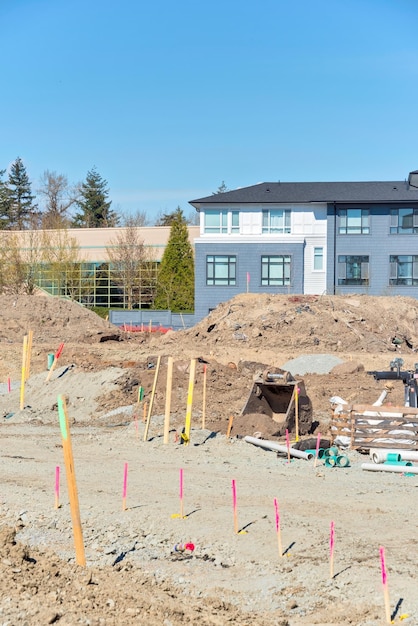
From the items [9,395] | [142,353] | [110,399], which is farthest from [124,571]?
[142,353]

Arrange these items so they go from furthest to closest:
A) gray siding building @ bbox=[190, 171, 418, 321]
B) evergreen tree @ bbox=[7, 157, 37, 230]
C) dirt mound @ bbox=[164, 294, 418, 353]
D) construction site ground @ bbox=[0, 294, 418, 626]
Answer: evergreen tree @ bbox=[7, 157, 37, 230] → gray siding building @ bbox=[190, 171, 418, 321] → dirt mound @ bbox=[164, 294, 418, 353] → construction site ground @ bbox=[0, 294, 418, 626]

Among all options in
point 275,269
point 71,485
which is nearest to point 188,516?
point 71,485

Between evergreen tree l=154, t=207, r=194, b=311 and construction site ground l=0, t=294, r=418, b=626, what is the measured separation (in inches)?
1245

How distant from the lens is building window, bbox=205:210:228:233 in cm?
5425

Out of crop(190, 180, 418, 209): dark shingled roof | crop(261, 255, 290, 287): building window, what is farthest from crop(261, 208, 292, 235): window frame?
crop(261, 255, 290, 287): building window

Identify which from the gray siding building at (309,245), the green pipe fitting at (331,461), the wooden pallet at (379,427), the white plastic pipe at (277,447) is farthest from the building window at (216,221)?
the green pipe fitting at (331,461)

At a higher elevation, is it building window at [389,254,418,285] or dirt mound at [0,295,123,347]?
building window at [389,254,418,285]

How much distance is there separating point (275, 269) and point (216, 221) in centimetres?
469

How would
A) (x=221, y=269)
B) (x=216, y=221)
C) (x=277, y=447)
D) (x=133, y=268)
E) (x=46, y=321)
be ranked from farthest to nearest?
1. (x=133, y=268)
2. (x=216, y=221)
3. (x=221, y=269)
4. (x=46, y=321)
5. (x=277, y=447)

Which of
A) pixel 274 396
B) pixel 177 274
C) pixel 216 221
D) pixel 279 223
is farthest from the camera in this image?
pixel 177 274

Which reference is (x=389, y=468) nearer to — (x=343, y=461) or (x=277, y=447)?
(x=343, y=461)

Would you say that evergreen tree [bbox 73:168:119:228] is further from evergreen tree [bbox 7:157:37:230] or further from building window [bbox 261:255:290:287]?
building window [bbox 261:255:290:287]

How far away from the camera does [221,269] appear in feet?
175

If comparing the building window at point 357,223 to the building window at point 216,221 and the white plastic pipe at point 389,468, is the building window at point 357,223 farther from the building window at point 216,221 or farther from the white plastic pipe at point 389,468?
the white plastic pipe at point 389,468
